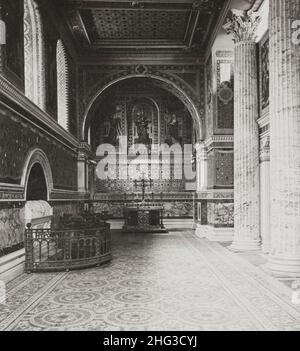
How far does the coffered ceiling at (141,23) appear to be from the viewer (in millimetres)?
11445

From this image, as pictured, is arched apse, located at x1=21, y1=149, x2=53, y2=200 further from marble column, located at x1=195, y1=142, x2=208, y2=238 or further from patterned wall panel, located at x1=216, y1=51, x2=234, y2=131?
patterned wall panel, located at x1=216, y1=51, x2=234, y2=131

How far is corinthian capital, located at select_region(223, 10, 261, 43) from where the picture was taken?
10.1 metres

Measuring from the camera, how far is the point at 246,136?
32.4 feet

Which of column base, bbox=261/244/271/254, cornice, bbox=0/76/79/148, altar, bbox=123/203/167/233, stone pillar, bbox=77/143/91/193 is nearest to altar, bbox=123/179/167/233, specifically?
altar, bbox=123/203/167/233

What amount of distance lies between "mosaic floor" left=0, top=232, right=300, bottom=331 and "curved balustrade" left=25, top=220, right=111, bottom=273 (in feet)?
0.93

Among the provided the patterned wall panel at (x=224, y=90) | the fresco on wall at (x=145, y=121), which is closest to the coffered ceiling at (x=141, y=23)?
the patterned wall panel at (x=224, y=90)

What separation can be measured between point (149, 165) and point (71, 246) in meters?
10.6

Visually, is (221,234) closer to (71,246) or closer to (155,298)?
(71,246)

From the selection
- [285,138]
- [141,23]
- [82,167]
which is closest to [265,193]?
[285,138]

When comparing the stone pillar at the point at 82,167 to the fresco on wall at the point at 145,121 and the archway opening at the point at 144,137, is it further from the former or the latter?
the fresco on wall at the point at 145,121

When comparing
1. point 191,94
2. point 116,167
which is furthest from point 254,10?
point 116,167

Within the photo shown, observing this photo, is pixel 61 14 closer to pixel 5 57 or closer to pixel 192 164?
pixel 5 57

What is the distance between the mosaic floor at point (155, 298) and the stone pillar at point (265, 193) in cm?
140

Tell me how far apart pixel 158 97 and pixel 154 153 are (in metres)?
2.75
